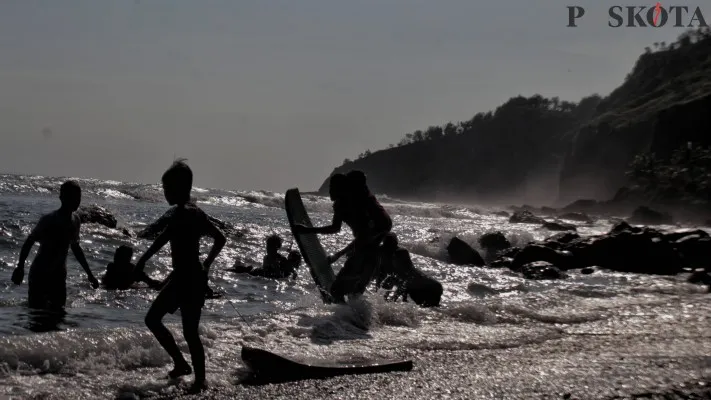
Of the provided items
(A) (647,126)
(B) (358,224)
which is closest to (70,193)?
(B) (358,224)

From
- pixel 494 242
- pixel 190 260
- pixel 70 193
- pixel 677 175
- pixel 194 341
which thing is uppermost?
pixel 677 175

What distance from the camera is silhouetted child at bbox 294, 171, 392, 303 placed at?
8.75 metres

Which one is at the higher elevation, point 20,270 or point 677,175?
point 677,175

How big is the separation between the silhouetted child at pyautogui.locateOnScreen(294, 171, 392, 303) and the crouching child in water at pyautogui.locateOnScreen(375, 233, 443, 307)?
1083mm

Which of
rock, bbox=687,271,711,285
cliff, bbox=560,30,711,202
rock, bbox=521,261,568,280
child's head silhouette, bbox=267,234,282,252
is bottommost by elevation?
rock, bbox=521,261,568,280

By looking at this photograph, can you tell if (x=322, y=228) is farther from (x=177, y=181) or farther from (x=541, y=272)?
(x=541, y=272)

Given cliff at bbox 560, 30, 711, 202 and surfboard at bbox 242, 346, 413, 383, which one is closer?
surfboard at bbox 242, 346, 413, 383

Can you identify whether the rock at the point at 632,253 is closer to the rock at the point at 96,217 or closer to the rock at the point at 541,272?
the rock at the point at 541,272

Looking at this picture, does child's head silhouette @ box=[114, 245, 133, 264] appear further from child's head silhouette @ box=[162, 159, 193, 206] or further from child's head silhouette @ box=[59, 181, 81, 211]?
child's head silhouette @ box=[162, 159, 193, 206]

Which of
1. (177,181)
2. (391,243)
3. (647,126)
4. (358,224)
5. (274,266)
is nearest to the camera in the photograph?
(177,181)

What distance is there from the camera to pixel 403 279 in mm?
10531

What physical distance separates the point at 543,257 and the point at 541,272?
2.53 metres

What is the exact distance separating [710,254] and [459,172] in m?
134

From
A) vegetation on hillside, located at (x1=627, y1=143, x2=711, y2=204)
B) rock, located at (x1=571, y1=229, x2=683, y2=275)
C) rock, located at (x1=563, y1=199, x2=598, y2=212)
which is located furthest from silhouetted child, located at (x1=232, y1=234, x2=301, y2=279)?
rock, located at (x1=563, y1=199, x2=598, y2=212)
